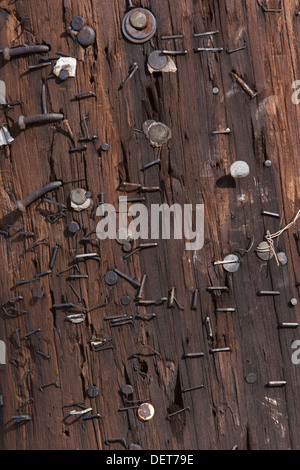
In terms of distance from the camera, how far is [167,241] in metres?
4.18

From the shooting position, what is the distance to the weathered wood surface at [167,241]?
413 centimetres

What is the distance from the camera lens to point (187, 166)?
13.7 feet

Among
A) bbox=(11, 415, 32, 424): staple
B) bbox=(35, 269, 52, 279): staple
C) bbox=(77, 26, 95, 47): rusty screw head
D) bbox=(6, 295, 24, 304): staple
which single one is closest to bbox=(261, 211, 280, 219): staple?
bbox=(35, 269, 52, 279): staple

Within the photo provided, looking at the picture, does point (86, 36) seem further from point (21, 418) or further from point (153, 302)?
point (21, 418)

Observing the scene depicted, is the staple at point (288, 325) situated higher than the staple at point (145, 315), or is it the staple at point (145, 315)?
the staple at point (145, 315)

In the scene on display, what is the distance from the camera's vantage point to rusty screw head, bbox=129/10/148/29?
13.5ft

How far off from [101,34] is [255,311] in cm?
258

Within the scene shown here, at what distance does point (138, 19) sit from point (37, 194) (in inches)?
64.2

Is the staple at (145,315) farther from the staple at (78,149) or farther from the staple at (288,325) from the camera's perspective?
the staple at (78,149)

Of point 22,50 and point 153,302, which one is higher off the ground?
point 22,50

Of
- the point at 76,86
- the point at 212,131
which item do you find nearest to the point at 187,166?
the point at 212,131

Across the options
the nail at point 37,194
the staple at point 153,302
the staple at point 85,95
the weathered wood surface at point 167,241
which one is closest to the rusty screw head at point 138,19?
the weathered wood surface at point 167,241

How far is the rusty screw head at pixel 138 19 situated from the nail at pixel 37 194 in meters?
1.41

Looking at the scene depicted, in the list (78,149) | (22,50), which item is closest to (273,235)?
(78,149)
